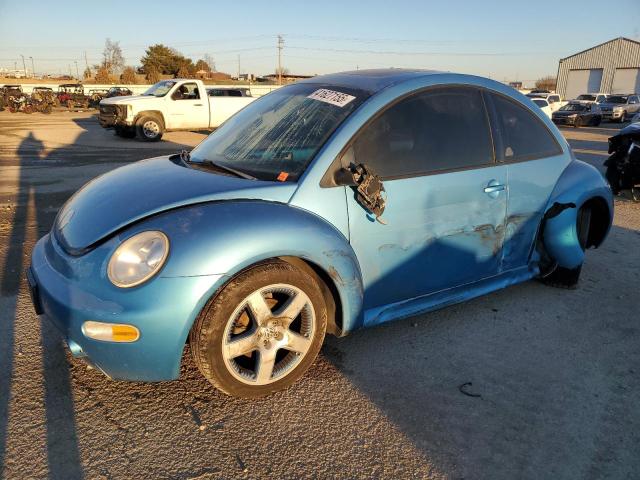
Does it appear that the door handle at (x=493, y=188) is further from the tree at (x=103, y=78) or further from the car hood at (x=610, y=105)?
the tree at (x=103, y=78)

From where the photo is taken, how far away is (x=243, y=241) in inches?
90.5

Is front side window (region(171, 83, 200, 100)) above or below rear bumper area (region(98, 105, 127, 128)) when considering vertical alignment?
above

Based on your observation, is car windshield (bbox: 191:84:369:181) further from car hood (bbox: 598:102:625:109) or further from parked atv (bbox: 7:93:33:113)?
parked atv (bbox: 7:93:33:113)

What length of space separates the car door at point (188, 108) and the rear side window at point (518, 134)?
14.3 meters

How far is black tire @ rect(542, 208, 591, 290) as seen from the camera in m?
4.01

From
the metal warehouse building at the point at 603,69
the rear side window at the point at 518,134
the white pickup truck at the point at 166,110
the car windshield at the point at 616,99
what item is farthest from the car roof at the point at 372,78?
the metal warehouse building at the point at 603,69

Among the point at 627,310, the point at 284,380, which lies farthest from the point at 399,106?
the point at 627,310

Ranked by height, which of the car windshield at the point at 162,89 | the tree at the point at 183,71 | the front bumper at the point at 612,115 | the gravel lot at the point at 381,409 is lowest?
the gravel lot at the point at 381,409

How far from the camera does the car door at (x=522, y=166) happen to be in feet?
11.2

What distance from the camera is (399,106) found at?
2.96m

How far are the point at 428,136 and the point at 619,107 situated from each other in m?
30.5

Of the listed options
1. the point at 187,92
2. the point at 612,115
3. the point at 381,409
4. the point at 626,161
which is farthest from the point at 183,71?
the point at 381,409

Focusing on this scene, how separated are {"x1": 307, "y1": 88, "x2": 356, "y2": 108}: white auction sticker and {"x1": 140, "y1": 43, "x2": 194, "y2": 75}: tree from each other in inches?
2689

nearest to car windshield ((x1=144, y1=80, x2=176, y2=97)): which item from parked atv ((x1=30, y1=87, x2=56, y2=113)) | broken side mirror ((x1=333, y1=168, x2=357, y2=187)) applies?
broken side mirror ((x1=333, y1=168, x2=357, y2=187))
